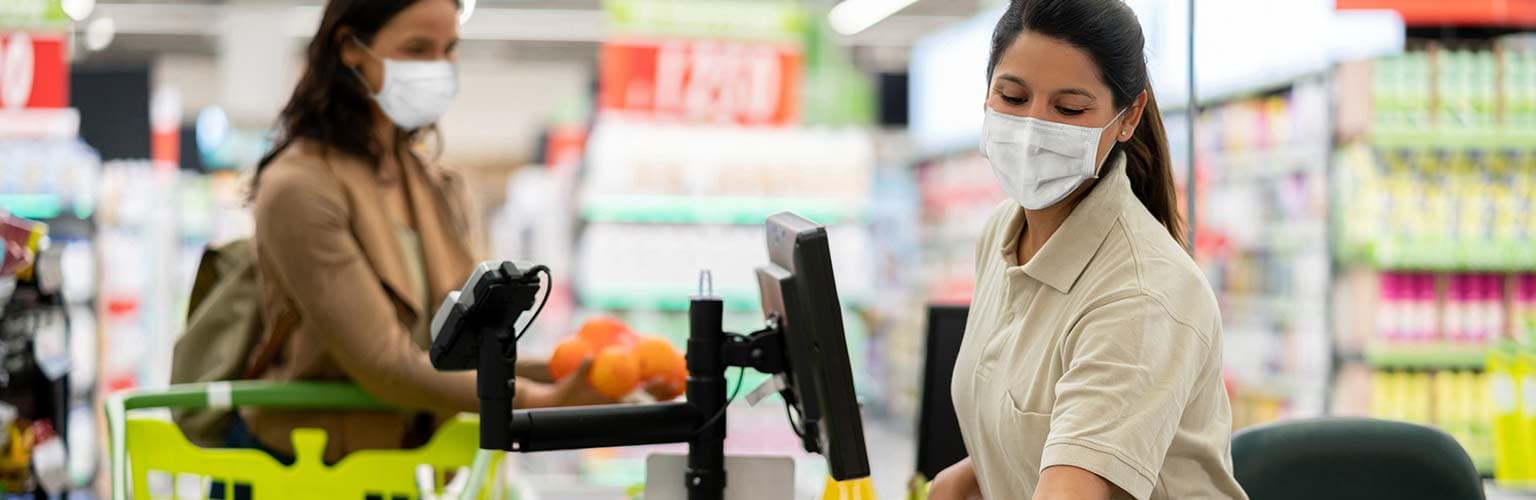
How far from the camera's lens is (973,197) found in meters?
10.4

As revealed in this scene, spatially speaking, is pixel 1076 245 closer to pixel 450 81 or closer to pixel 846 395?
pixel 846 395

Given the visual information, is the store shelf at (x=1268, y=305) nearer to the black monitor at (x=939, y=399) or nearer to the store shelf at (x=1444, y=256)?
the store shelf at (x=1444, y=256)

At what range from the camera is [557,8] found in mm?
18078

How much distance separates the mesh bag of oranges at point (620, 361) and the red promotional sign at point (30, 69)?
6252 mm

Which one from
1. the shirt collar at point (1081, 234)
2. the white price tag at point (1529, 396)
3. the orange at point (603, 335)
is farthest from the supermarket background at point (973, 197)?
the shirt collar at point (1081, 234)

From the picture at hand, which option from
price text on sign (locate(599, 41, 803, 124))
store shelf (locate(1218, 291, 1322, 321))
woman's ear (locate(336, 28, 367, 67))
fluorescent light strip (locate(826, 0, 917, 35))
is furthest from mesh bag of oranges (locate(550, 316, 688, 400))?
fluorescent light strip (locate(826, 0, 917, 35))

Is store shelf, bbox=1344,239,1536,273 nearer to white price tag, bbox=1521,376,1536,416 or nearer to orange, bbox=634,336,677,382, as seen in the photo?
white price tag, bbox=1521,376,1536,416

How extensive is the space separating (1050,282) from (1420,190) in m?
4.73

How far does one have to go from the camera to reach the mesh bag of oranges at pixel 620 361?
78.5 inches

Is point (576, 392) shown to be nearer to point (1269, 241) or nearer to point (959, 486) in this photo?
point (959, 486)

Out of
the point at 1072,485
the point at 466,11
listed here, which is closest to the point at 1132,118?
the point at 1072,485

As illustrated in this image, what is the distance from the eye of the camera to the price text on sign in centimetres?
737

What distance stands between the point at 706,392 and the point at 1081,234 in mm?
472

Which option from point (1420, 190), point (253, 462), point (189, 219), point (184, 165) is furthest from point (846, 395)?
point (184, 165)
